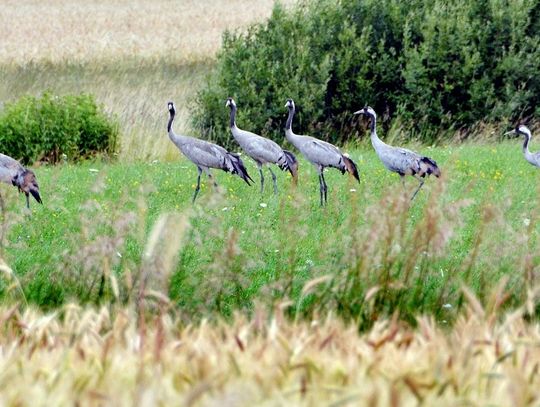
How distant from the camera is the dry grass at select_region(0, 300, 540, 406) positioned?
296cm

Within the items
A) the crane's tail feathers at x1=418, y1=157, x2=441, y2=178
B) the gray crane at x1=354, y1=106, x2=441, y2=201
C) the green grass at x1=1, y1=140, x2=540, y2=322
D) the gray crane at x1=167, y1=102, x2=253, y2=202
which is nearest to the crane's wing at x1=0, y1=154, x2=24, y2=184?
the green grass at x1=1, y1=140, x2=540, y2=322

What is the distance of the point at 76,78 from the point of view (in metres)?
23.3

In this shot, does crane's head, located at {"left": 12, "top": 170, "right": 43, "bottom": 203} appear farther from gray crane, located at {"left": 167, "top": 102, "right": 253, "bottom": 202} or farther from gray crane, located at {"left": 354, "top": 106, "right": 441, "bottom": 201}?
gray crane, located at {"left": 354, "top": 106, "right": 441, "bottom": 201}

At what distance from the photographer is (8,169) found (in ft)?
34.6

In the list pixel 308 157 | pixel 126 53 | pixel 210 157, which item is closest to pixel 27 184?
pixel 210 157

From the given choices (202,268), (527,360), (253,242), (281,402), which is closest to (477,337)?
(527,360)

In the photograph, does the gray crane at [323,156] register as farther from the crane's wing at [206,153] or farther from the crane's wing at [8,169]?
the crane's wing at [8,169]

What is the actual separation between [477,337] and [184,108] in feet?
51.4

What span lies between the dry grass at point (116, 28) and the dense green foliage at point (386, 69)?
10013 mm

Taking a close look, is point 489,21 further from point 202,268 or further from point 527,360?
point 527,360

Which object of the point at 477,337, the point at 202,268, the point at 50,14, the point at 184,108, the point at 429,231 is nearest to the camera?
the point at 477,337

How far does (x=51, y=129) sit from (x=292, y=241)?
965 centimetres

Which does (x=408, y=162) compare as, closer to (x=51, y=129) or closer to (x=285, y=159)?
(x=285, y=159)

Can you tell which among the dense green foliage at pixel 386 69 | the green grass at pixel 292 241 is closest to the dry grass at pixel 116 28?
the dense green foliage at pixel 386 69
